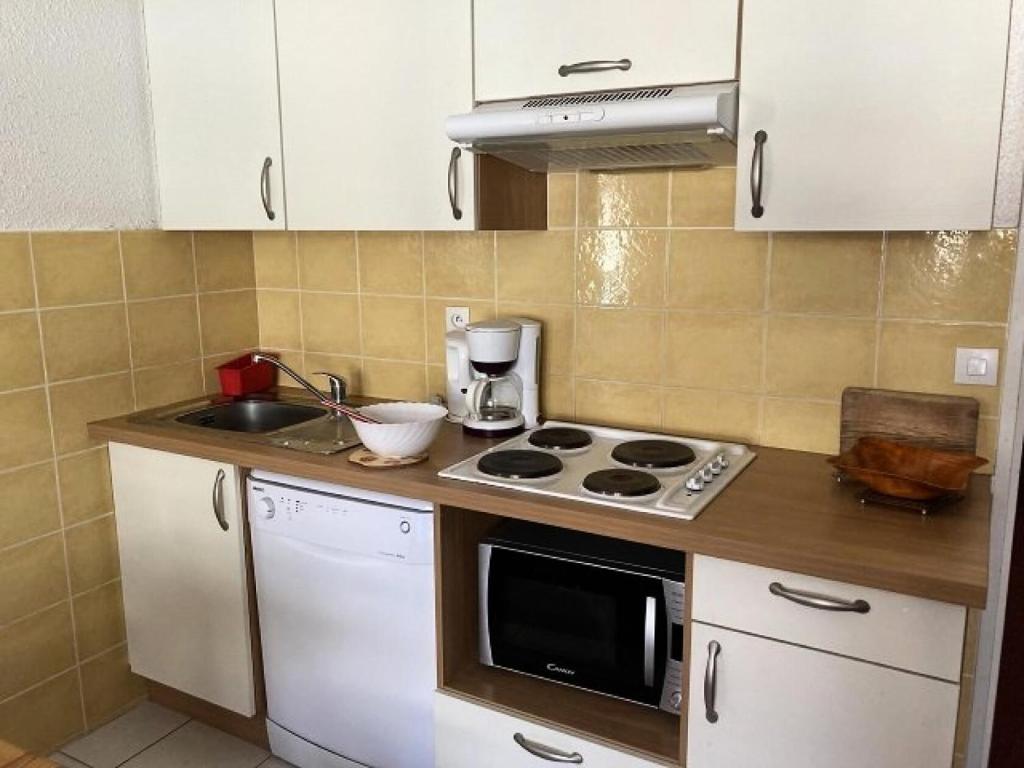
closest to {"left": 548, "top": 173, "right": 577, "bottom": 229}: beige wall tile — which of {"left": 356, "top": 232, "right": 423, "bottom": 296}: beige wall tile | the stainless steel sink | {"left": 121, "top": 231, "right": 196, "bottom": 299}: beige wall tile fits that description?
{"left": 356, "top": 232, "right": 423, "bottom": 296}: beige wall tile

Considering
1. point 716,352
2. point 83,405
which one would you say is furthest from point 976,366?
point 83,405

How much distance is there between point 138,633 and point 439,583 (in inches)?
41.8

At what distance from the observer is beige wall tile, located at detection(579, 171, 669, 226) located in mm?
1948

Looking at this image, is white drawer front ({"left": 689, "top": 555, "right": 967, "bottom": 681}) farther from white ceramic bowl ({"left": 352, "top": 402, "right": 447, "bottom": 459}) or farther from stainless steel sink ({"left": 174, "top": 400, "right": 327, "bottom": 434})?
stainless steel sink ({"left": 174, "top": 400, "right": 327, "bottom": 434})

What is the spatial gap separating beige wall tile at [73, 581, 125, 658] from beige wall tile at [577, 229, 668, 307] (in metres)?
1.51

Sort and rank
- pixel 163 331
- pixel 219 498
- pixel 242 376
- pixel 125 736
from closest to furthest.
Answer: pixel 219 498 → pixel 125 736 → pixel 163 331 → pixel 242 376

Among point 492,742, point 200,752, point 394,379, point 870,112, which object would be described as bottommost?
point 200,752

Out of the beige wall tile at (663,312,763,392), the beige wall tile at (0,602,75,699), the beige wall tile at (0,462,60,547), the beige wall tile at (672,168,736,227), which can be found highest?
the beige wall tile at (672,168,736,227)

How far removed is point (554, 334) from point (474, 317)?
0.81ft

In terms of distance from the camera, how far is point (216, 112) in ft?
6.95

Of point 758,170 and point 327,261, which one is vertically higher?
point 758,170

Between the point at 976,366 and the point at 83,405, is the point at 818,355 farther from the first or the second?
the point at 83,405

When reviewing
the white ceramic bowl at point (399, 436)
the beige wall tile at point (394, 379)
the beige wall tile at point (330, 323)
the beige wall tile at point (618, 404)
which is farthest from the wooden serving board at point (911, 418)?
the beige wall tile at point (330, 323)

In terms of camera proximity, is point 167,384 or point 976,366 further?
point 167,384
